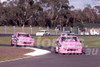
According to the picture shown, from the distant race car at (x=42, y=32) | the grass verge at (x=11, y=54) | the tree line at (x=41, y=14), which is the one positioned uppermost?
the tree line at (x=41, y=14)

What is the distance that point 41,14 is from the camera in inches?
3556

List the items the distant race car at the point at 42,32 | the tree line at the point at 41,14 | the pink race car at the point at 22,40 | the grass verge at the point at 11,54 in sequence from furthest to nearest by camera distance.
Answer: the tree line at the point at 41,14 → the distant race car at the point at 42,32 → the pink race car at the point at 22,40 → the grass verge at the point at 11,54

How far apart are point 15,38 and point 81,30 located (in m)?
38.0

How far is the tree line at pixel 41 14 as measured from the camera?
86562 mm

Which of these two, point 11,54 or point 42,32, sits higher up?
point 42,32

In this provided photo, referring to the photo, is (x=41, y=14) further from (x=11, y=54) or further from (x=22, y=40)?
(x=11, y=54)

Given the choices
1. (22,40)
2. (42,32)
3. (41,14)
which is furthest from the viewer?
(41,14)

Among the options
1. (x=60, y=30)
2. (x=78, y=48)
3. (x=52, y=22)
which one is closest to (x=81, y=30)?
(x=60, y=30)

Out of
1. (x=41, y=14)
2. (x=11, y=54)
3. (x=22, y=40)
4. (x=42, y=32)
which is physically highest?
(x=41, y=14)

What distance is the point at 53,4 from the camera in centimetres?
Answer: 9375

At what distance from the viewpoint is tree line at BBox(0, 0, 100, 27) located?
8656cm

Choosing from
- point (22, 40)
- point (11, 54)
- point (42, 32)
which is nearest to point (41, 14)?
point (42, 32)

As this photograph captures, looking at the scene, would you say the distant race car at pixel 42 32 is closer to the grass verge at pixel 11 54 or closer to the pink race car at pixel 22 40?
the pink race car at pixel 22 40

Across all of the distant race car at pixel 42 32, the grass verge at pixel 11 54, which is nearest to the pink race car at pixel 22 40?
the grass verge at pixel 11 54
